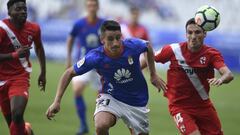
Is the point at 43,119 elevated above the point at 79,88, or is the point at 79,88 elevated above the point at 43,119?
the point at 79,88

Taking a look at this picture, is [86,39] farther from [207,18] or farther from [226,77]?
[226,77]

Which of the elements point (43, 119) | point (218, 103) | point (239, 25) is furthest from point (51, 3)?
point (43, 119)

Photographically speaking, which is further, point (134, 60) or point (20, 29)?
point (20, 29)

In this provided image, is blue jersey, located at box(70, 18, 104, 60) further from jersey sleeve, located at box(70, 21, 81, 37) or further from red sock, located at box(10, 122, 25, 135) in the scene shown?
red sock, located at box(10, 122, 25, 135)

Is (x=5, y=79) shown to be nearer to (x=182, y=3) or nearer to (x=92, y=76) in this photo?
(x=92, y=76)

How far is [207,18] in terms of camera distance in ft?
33.3

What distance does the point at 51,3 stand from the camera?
30.0 m

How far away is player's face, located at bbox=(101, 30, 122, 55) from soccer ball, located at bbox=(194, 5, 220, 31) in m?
1.15

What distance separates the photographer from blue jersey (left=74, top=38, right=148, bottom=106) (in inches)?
385

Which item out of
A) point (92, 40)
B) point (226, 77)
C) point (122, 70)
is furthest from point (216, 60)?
point (92, 40)

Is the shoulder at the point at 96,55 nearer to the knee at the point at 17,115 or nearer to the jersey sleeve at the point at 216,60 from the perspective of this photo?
the knee at the point at 17,115

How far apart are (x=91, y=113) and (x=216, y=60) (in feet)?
22.7

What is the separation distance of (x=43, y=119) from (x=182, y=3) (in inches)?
530

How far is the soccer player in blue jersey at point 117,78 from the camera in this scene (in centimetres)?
971
